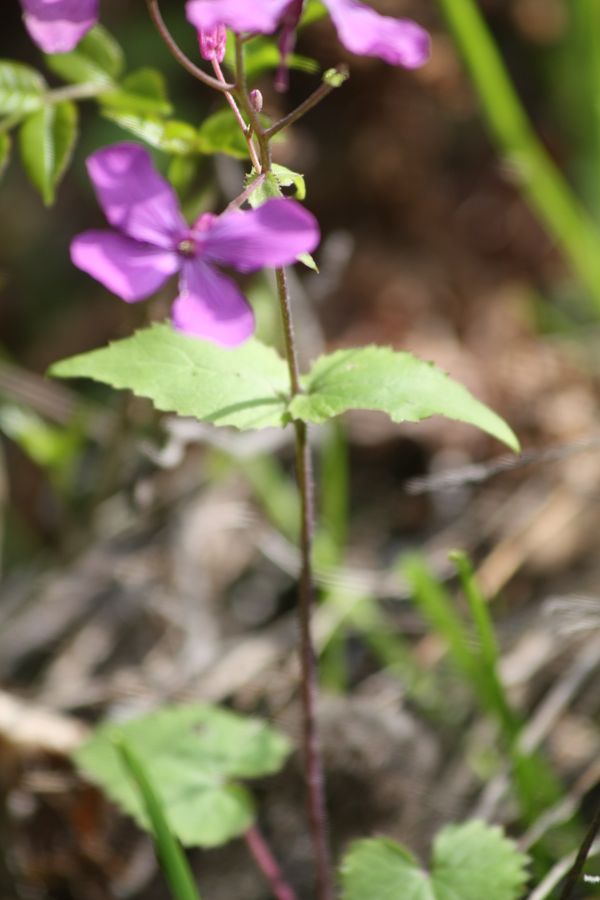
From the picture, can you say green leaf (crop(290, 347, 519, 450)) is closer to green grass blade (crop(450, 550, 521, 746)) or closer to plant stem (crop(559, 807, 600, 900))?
green grass blade (crop(450, 550, 521, 746))

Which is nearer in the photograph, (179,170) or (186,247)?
(186,247)

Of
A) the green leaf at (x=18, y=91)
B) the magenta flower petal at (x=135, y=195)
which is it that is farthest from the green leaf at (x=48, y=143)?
the magenta flower petal at (x=135, y=195)

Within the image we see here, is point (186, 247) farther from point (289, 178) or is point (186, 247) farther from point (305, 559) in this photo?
point (305, 559)

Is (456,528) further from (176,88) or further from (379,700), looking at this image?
(176,88)

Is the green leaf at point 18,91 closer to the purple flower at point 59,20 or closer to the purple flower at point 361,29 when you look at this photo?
the purple flower at point 59,20

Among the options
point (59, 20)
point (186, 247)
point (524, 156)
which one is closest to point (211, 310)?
point (186, 247)
